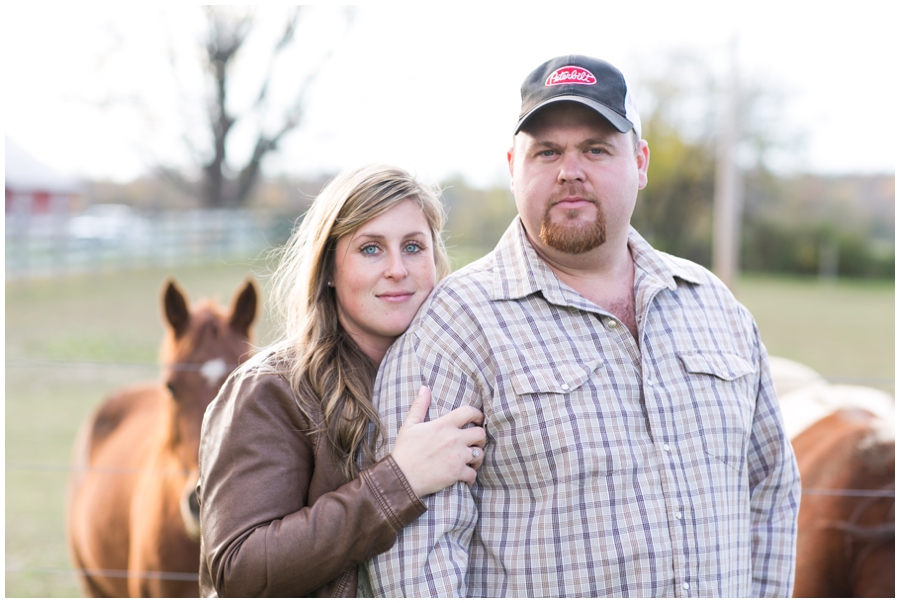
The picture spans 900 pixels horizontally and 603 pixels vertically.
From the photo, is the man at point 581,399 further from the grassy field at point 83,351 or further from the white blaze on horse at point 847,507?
the white blaze on horse at point 847,507

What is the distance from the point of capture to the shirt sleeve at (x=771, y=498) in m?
1.97

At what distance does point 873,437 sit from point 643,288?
1.75 m

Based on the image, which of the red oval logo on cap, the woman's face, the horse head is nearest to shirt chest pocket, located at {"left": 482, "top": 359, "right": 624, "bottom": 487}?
the woman's face

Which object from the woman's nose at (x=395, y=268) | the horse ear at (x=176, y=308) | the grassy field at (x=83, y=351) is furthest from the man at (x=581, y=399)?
the horse ear at (x=176, y=308)

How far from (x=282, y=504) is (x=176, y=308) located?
1.75m

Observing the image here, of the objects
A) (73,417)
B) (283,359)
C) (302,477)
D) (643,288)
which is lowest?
(73,417)

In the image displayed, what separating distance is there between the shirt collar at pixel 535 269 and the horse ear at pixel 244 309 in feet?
4.88

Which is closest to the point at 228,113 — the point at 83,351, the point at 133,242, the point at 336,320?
the point at 133,242

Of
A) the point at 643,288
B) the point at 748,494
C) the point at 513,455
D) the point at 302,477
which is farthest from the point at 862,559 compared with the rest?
the point at 302,477

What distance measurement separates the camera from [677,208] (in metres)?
28.8

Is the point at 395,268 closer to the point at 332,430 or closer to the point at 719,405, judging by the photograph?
the point at 332,430

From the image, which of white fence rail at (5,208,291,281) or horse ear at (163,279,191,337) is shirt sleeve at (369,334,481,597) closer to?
horse ear at (163,279,191,337)

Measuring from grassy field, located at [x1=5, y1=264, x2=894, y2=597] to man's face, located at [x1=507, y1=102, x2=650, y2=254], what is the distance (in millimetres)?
859

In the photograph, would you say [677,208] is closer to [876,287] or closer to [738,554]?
[876,287]
